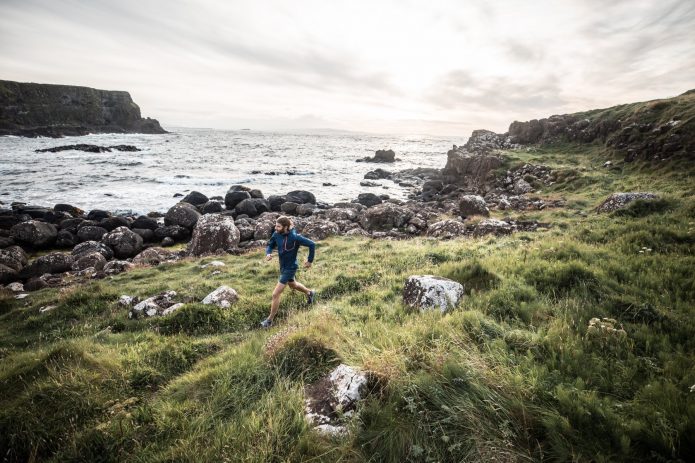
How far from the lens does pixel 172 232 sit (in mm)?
24469

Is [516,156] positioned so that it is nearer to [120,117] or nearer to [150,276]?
[150,276]

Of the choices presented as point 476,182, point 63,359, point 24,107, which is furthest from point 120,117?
point 63,359

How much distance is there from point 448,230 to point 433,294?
13360 millimetres

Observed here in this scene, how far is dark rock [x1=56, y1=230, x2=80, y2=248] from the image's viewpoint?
22062 millimetres

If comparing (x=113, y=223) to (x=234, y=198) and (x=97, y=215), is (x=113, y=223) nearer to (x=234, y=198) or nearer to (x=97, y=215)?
(x=97, y=215)

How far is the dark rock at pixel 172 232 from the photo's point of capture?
957 inches

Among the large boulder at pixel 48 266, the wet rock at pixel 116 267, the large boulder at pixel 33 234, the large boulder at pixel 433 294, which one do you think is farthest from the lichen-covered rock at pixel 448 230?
the large boulder at pixel 33 234

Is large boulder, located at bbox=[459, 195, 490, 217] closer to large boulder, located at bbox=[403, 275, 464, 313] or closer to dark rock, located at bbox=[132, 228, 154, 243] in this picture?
large boulder, located at bbox=[403, 275, 464, 313]

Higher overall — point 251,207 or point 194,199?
point 251,207

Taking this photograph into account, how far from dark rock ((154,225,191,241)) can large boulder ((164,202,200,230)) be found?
60cm

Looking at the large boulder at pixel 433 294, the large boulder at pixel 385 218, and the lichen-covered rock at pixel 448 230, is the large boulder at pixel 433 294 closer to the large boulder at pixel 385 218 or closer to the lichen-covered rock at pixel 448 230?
the lichen-covered rock at pixel 448 230

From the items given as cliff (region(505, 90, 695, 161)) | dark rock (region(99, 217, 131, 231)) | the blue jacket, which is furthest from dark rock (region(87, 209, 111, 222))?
cliff (region(505, 90, 695, 161))

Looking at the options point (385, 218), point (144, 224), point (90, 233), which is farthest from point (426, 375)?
point (90, 233)

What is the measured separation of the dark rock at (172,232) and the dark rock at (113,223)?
3.27 m
